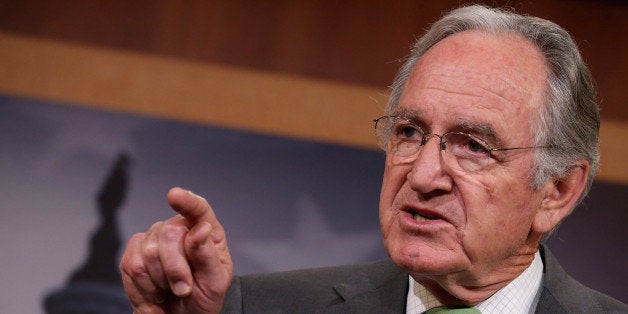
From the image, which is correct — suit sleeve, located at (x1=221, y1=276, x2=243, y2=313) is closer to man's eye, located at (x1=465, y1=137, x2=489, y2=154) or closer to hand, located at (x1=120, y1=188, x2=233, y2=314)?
hand, located at (x1=120, y1=188, x2=233, y2=314)

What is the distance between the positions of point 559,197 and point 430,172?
38 cm

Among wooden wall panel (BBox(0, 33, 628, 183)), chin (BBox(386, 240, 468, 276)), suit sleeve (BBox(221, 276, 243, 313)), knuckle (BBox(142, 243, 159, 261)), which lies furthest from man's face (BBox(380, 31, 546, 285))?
wooden wall panel (BBox(0, 33, 628, 183))

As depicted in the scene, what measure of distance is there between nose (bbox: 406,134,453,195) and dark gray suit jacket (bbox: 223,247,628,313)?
337 millimetres

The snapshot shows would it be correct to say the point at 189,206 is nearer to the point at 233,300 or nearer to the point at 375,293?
the point at 233,300

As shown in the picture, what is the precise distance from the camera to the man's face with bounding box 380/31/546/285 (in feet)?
6.00

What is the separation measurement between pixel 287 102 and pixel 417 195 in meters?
0.86

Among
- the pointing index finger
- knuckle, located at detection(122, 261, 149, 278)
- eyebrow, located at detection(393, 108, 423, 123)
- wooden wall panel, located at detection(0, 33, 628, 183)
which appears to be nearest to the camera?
the pointing index finger

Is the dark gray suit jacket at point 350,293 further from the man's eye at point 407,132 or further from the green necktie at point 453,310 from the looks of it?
the man's eye at point 407,132

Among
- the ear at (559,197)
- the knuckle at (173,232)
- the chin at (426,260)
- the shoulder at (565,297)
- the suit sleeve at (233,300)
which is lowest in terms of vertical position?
the suit sleeve at (233,300)

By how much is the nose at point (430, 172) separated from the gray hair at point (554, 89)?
0.22 metres

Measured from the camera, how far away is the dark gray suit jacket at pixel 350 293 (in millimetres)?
2049

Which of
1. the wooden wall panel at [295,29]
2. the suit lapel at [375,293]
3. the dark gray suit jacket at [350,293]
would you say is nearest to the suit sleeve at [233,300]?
the dark gray suit jacket at [350,293]

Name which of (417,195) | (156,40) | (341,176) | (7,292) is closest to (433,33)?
(417,195)

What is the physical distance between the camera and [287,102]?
8.61ft
